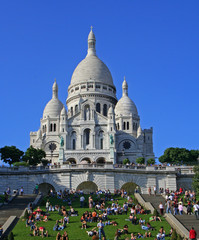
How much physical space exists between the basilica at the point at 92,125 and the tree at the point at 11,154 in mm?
10420

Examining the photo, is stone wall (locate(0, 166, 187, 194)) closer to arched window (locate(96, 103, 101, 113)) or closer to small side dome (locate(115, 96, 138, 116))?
small side dome (locate(115, 96, 138, 116))

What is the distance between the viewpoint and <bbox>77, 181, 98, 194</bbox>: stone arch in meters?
50.7

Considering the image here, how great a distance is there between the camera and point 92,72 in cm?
10919

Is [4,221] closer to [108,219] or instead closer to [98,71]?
[108,219]

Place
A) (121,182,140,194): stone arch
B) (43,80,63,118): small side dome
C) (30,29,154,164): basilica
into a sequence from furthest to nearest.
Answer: (43,80,63,118): small side dome, (30,29,154,164): basilica, (121,182,140,194): stone arch

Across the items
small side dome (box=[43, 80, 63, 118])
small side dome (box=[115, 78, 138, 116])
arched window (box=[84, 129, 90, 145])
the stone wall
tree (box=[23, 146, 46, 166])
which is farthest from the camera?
small side dome (box=[43, 80, 63, 118])

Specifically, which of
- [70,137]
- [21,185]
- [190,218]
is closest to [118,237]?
[190,218]

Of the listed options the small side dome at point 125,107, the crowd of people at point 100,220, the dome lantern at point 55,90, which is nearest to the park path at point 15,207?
the crowd of people at point 100,220

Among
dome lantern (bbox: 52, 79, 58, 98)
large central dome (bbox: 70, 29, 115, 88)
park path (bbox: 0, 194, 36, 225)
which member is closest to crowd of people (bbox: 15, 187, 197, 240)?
park path (bbox: 0, 194, 36, 225)

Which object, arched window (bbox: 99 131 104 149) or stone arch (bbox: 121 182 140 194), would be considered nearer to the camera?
stone arch (bbox: 121 182 140 194)

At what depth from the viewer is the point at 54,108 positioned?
345 feet

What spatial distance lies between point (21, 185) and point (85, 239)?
2470 cm

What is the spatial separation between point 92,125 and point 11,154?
914 inches

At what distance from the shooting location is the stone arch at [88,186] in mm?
50656
